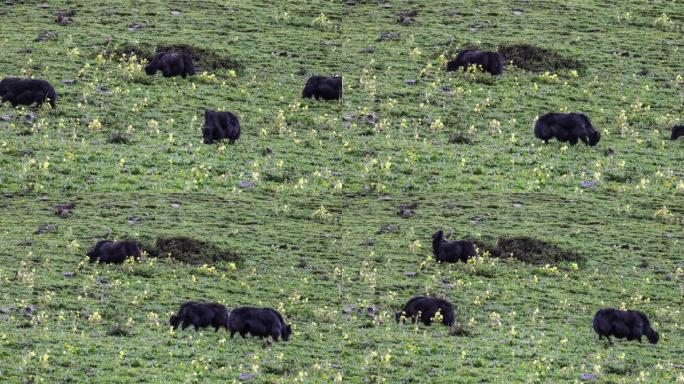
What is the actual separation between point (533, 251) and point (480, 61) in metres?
16.8

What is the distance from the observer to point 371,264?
33625 mm

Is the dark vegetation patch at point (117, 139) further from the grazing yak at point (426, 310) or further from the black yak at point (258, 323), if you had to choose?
the black yak at point (258, 323)

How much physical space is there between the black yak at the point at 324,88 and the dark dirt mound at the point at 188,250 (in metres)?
14.4

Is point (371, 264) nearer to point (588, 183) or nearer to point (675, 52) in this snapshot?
point (588, 183)

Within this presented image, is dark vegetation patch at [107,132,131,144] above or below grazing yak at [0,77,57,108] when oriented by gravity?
below

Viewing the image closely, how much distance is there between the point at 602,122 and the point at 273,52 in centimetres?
1214

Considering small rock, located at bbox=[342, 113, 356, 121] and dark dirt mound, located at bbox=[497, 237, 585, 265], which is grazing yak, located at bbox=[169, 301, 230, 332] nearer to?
dark dirt mound, located at bbox=[497, 237, 585, 265]

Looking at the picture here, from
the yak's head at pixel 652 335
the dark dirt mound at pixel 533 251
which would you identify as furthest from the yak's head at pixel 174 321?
the dark dirt mound at pixel 533 251

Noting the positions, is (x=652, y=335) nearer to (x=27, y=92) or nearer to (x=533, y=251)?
(x=533, y=251)

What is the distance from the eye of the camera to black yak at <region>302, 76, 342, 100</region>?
Answer: 156 ft

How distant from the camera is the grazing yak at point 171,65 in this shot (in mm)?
48375

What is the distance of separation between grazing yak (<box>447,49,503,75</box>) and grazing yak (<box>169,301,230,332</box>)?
80.0 feet

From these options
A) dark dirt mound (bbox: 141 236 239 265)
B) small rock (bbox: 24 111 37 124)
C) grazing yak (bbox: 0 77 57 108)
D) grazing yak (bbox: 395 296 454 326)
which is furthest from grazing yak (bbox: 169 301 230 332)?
grazing yak (bbox: 0 77 57 108)

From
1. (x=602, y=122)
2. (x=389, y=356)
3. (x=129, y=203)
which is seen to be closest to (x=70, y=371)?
(x=389, y=356)
